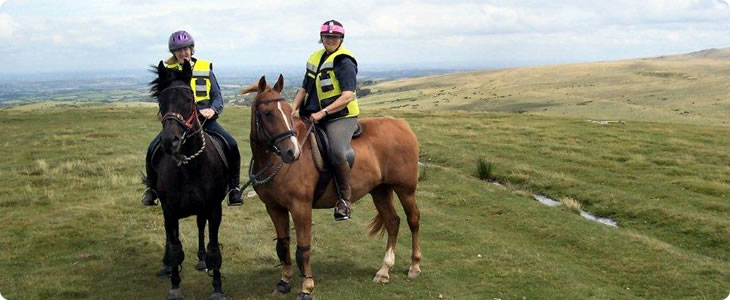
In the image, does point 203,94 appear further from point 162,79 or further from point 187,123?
point 187,123

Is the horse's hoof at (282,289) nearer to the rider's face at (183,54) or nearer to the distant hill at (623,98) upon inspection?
the rider's face at (183,54)

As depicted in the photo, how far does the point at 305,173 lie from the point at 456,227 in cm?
720

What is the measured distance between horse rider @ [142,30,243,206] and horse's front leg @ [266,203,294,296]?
579 millimetres

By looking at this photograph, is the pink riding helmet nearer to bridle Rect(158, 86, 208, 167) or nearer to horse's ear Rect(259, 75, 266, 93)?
horse's ear Rect(259, 75, 266, 93)

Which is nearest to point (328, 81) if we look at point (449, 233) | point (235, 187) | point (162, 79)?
point (235, 187)

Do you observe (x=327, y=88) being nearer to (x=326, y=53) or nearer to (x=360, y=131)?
(x=326, y=53)

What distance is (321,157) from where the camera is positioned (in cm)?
842

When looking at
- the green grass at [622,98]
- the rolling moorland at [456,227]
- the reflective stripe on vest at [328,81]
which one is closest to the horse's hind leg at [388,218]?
the rolling moorland at [456,227]

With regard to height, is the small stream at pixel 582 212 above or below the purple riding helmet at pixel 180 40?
below

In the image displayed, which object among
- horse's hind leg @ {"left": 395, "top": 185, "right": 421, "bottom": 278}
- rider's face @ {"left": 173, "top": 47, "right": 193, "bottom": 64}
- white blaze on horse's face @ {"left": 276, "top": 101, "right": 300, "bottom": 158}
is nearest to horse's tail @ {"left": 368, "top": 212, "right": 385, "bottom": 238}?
horse's hind leg @ {"left": 395, "top": 185, "right": 421, "bottom": 278}

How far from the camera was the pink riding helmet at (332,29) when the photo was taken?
8.16 m

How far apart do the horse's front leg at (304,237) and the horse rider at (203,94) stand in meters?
0.99

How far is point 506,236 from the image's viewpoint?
1398 cm

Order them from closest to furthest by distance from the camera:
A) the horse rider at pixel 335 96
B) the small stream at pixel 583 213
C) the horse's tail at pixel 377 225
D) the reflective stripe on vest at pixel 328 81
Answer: the horse rider at pixel 335 96 → the reflective stripe on vest at pixel 328 81 → the horse's tail at pixel 377 225 → the small stream at pixel 583 213
